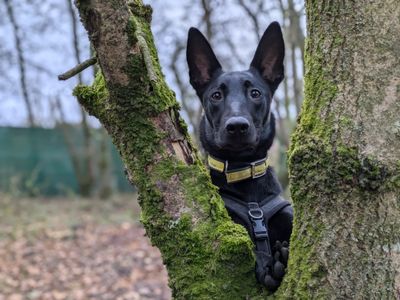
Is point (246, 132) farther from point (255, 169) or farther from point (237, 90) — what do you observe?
point (237, 90)

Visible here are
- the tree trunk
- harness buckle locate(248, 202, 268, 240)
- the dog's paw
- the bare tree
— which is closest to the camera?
the tree trunk

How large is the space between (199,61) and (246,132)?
0.71 m

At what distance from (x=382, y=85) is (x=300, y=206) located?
570 millimetres

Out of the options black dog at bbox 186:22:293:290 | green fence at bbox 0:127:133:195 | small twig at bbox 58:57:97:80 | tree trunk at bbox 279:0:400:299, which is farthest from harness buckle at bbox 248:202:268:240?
green fence at bbox 0:127:133:195

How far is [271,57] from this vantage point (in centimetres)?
364

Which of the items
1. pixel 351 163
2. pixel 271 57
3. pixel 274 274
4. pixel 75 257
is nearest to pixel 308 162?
pixel 351 163

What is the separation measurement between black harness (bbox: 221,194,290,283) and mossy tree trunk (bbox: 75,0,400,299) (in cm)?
30

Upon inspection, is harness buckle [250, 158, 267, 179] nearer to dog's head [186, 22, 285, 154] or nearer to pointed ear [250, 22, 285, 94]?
dog's head [186, 22, 285, 154]

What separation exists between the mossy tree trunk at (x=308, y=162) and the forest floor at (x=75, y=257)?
5.26 meters

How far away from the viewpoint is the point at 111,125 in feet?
8.03

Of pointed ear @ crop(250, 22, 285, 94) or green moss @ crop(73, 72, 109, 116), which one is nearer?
green moss @ crop(73, 72, 109, 116)

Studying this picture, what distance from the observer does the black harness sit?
108 inches


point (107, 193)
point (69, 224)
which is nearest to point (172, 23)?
point (69, 224)

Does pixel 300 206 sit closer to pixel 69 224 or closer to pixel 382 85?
pixel 382 85
